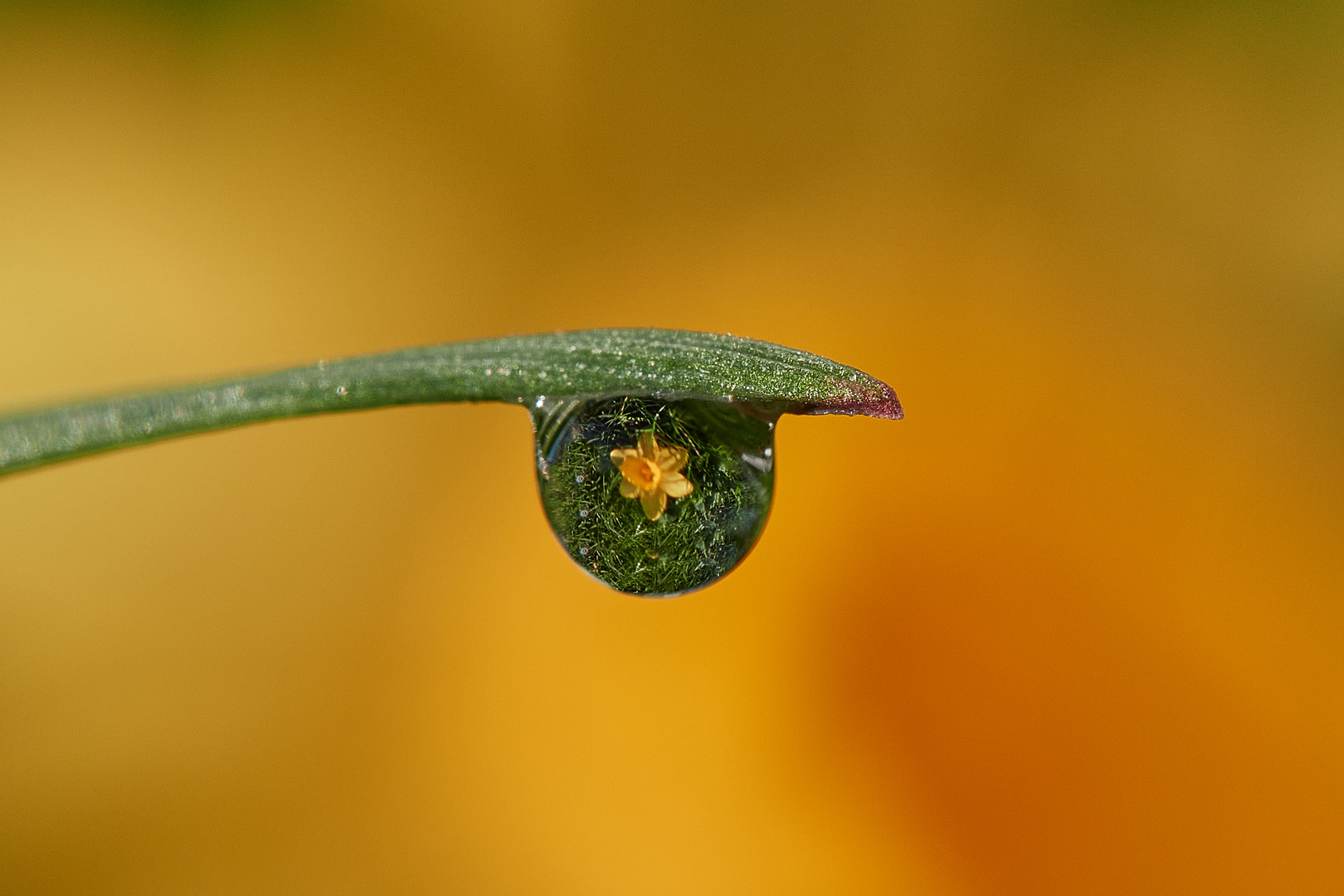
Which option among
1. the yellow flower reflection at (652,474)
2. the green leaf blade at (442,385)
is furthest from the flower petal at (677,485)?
the green leaf blade at (442,385)

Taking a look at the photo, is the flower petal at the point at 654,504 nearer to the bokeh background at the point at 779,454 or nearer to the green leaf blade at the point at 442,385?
the green leaf blade at the point at 442,385

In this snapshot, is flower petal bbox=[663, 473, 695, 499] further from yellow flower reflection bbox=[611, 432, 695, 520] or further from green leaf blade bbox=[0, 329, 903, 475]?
green leaf blade bbox=[0, 329, 903, 475]

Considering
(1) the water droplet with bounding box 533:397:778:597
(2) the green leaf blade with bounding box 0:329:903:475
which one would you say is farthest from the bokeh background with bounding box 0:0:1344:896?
(2) the green leaf blade with bounding box 0:329:903:475

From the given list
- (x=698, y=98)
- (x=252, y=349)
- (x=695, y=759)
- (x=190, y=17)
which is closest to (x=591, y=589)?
(x=695, y=759)

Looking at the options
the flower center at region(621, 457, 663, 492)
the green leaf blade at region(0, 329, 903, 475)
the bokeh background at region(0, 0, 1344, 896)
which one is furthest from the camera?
the bokeh background at region(0, 0, 1344, 896)

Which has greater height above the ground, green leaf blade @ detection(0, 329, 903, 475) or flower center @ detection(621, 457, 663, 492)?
green leaf blade @ detection(0, 329, 903, 475)

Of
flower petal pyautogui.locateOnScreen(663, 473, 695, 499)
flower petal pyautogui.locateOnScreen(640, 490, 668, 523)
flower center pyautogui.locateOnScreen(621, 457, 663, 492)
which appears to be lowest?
flower petal pyautogui.locateOnScreen(640, 490, 668, 523)

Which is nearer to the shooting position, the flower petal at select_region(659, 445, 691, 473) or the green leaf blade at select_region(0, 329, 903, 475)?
the green leaf blade at select_region(0, 329, 903, 475)

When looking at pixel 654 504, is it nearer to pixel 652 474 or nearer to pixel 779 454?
pixel 652 474
